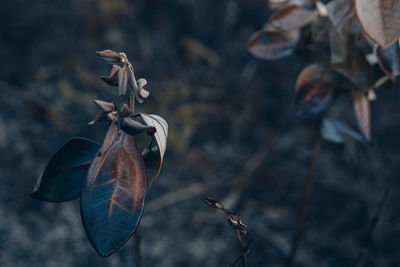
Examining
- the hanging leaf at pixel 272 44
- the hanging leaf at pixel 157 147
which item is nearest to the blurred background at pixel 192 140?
the hanging leaf at pixel 272 44

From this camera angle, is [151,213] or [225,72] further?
[225,72]

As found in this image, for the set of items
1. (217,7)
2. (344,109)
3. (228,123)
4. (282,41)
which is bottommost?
(228,123)

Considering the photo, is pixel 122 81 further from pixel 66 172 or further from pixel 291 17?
pixel 291 17

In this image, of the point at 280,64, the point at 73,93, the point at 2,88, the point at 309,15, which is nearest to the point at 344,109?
the point at 280,64

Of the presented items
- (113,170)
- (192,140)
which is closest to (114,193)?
(113,170)

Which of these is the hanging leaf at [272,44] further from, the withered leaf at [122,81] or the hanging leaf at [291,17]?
the withered leaf at [122,81]

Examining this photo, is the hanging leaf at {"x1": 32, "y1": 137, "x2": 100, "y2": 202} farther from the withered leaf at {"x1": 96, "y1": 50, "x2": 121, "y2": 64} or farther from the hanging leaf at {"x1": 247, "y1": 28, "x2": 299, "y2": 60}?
the hanging leaf at {"x1": 247, "y1": 28, "x2": 299, "y2": 60}

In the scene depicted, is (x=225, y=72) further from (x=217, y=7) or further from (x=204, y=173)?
(x=204, y=173)
